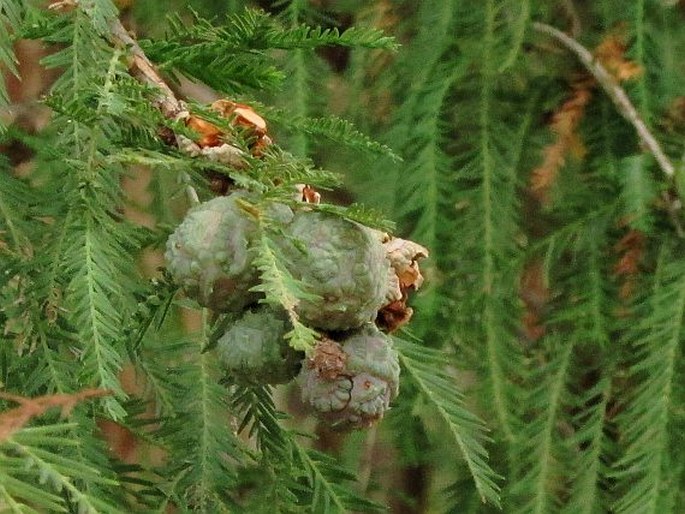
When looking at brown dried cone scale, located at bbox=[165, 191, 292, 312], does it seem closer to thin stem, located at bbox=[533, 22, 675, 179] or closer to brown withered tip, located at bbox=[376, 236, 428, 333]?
brown withered tip, located at bbox=[376, 236, 428, 333]

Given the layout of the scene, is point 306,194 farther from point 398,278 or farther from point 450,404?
point 450,404

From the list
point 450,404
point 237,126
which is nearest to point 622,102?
point 450,404

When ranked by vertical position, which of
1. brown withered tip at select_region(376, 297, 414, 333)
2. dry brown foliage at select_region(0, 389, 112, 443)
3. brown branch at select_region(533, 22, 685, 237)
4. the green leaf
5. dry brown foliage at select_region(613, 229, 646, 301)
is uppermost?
brown withered tip at select_region(376, 297, 414, 333)

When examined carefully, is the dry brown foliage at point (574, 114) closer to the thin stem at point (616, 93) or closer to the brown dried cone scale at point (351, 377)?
the thin stem at point (616, 93)

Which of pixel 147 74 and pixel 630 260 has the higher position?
pixel 147 74

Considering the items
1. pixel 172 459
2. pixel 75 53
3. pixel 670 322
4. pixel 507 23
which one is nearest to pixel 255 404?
pixel 172 459

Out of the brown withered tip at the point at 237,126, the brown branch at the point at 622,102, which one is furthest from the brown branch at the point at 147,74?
the brown branch at the point at 622,102

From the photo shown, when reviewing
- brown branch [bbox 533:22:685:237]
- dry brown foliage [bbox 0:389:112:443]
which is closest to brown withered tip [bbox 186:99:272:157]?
dry brown foliage [bbox 0:389:112:443]
